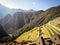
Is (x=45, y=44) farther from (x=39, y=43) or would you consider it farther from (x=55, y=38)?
(x=55, y=38)

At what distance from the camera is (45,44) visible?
30.1 m

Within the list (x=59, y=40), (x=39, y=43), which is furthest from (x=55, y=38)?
Answer: (x=39, y=43)

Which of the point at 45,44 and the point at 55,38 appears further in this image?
the point at 55,38

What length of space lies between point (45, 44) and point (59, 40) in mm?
4935

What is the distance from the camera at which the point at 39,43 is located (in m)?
32.7

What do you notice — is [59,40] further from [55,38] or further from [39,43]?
[39,43]

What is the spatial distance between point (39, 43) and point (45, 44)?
9.42 ft

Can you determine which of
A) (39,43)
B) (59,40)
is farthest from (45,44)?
(59,40)

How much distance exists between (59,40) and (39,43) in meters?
5.43

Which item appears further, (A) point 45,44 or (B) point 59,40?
(B) point 59,40

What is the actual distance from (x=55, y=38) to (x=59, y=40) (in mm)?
1669

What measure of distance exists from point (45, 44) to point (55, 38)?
17.6ft

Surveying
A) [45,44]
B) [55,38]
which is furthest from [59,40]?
[45,44]
